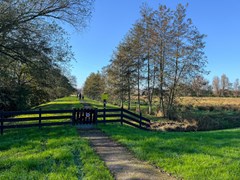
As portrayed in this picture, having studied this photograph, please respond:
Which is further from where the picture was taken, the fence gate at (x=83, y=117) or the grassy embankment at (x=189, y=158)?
the fence gate at (x=83, y=117)

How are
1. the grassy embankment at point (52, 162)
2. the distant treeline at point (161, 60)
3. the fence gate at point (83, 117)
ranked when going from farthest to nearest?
→ 1. the distant treeline at point (161, 60)
2. the fence gate at point (83, 117)
3. the grassy embankment at point (52, 162)

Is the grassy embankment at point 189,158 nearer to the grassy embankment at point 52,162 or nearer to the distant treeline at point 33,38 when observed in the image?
the grassy embankment at point 52,162

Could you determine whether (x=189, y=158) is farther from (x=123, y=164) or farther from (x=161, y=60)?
(x=161, y=60)

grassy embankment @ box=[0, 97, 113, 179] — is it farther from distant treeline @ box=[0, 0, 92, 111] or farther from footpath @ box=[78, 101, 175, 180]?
distant treeline @ box=[0, 0, 92, 111]

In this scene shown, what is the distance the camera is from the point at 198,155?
6.27m

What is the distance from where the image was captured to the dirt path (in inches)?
197

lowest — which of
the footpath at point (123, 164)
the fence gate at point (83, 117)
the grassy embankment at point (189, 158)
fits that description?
the footpath at point (123, 164)

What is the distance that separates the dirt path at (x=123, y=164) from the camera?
500 centimetres

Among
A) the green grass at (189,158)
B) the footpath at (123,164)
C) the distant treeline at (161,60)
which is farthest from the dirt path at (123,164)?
the distant treeline at (161,60)

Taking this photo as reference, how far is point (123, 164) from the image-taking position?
230 inches

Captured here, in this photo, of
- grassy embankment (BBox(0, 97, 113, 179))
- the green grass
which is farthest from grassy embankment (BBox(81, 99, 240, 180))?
grassy embankment (BBox(0, 97, 113, 179))

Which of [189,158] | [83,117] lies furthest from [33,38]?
[189,158]

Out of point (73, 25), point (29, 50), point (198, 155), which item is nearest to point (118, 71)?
point (73, 25)

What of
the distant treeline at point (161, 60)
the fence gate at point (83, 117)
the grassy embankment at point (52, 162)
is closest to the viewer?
the grassy embankment at point (52, 162)
